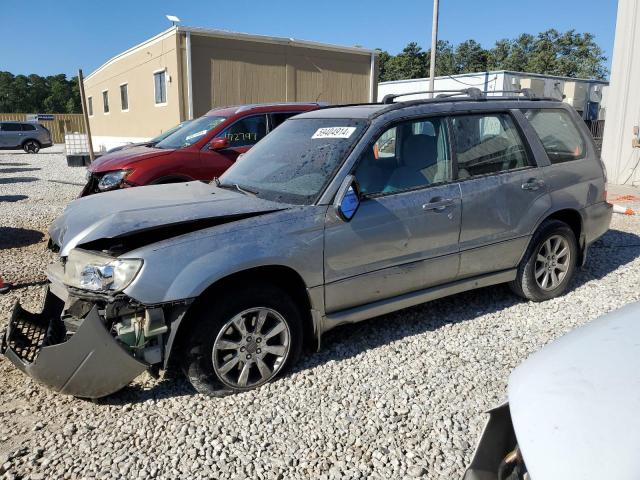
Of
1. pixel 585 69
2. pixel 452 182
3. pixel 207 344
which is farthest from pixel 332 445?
pixel 585 69

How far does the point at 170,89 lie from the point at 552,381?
18406mm

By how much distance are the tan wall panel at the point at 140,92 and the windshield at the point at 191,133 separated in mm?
9946

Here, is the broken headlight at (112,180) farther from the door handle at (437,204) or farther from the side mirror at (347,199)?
the door handle at (437,204)

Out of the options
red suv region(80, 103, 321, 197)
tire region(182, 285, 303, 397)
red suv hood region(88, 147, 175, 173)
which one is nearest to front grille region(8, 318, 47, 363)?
tire region(182, 285, 303, 397)

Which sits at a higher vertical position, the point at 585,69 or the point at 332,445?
the point at 585,69

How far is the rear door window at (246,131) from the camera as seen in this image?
26.2 ft

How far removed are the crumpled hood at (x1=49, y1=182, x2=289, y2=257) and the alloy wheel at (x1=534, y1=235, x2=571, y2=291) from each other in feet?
8.76

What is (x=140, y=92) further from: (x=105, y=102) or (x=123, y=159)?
(x=123, y=159)

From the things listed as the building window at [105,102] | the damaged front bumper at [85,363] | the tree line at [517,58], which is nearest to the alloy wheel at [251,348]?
the damaged front bumper at [85,363]

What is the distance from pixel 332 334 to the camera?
435 centimetres

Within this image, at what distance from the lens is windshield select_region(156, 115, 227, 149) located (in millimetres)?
7992

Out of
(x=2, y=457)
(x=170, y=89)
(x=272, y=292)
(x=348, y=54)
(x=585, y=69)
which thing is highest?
(x=585, y=69)

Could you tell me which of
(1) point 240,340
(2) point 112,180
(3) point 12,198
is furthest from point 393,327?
(3) point 12,198

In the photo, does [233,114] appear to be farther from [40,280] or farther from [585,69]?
[585,69]
